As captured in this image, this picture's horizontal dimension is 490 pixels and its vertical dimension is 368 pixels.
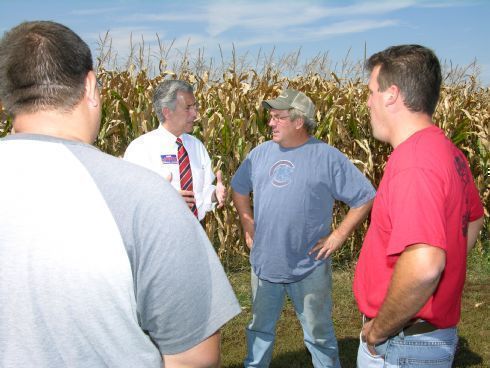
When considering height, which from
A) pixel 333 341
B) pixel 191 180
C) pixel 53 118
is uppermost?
pixel 53 118

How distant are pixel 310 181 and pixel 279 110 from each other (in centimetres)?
64

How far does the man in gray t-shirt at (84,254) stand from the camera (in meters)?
Answer: 1.34

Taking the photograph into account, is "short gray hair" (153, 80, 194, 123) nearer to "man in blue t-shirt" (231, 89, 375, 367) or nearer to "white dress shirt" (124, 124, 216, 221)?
"white dress shirt" (124, 124, 216, 221)

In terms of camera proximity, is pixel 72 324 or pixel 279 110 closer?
pixel 72 324

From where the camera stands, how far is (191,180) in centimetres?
459

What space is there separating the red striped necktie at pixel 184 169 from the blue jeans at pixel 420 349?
2.41 meters

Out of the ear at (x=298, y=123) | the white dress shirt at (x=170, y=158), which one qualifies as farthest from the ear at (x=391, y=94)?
the white dress shirt at (x=170, y=158)

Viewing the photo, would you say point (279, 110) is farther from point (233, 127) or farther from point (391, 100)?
point (233, 127)

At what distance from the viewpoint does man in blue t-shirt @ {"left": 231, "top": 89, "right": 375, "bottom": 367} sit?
4.13 m

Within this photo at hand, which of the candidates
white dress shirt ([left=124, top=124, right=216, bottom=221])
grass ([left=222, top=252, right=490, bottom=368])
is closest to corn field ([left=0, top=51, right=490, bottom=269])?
grass ([left=222, top=252, right=490, bottom=368])

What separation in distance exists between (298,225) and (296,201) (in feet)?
0.58

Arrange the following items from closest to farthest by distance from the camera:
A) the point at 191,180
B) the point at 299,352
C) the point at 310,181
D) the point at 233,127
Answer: the point at 310,181 → the point at 191,180 → the point at 299,352 → the point at 233,127

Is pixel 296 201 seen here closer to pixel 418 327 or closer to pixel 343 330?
pixel 418 327

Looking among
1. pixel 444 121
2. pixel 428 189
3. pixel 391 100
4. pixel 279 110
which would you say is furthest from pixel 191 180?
pixel 444 121
